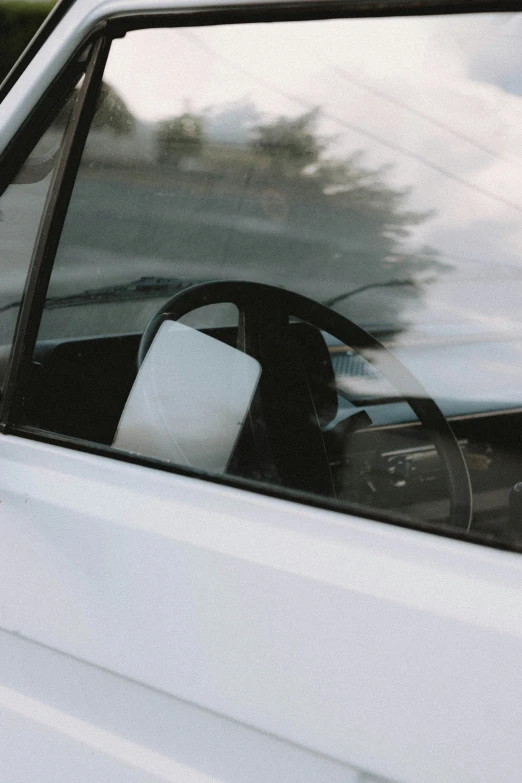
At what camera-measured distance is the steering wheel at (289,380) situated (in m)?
1.42

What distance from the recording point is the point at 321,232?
63.6 inches

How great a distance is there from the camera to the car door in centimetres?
104

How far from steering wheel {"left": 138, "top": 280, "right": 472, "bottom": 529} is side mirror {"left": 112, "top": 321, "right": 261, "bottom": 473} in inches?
1.2

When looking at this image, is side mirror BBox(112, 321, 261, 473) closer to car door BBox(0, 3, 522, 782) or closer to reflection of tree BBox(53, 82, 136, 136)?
car door BBox(0, 3, 522, 782)

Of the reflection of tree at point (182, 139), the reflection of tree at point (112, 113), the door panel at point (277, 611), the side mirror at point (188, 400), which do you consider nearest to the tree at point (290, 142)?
the reflection of tree at point (182, 139)

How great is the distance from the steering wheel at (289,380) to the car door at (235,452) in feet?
0.05

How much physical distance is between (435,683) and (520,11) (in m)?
0.82

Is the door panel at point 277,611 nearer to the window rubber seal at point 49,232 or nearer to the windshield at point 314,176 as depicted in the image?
the window rubber seal at point 49,232

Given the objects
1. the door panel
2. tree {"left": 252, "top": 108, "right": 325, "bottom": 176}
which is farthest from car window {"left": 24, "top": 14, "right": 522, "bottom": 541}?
the door panel

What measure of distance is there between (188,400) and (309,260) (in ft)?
1.14

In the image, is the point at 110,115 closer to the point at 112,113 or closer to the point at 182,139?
Answer: the point at 112,113

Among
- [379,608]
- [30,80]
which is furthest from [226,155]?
[379,608]

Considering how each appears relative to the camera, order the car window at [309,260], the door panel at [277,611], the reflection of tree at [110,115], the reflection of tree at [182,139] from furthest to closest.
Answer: the reflection of tree at [182,139] → the reflection of tree at [110,115] → the car window at [309,260] → the door panel at [277,611]

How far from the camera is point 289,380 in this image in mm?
1601
